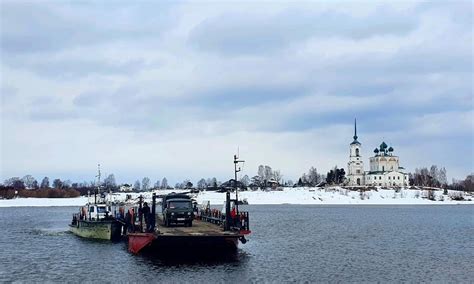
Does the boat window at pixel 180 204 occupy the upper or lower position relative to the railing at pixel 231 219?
upper

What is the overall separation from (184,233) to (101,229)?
766 inches

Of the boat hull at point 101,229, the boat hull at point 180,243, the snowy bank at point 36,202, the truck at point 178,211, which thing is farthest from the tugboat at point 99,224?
the snowy bank at point 36,202

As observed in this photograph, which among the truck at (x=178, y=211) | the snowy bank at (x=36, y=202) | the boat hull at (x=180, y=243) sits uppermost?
the truck at (x=178, y=211)

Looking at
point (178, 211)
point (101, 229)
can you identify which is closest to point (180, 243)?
point (178, 211)

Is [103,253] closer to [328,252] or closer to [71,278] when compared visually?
[71,278]

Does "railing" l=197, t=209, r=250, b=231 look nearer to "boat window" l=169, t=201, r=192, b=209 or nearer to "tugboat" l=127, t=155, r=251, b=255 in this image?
"tugboat" l=127, t=155, r=251, b=255

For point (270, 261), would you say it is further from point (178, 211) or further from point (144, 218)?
point (144, 218)

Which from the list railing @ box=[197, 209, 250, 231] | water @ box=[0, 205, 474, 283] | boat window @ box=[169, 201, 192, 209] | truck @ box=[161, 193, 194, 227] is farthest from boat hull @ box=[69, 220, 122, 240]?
boat window @ box=[169, 201, 192, 209]

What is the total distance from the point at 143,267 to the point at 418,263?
1900 cm

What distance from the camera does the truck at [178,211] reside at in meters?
50.4

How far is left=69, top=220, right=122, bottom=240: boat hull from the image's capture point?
59125 mm

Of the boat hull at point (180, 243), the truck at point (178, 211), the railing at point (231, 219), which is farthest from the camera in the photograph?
the truck at point (178, 211)

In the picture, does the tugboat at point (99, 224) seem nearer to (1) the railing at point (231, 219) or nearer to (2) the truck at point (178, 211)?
(1) the railing at point (231, 219)

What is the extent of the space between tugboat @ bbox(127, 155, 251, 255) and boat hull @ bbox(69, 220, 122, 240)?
930 centimetres
